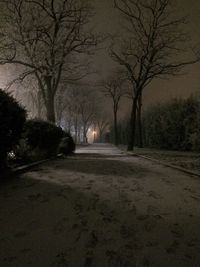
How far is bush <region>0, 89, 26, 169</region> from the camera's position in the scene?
783 centimetres

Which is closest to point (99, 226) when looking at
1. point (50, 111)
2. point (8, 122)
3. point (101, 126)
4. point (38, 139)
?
point (8, 122)

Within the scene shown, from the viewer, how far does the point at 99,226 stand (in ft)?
12.5

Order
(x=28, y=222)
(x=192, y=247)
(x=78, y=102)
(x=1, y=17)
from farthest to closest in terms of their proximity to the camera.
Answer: (x=78, y=102) < (x=1, y=17) < (x=28, y=222) < (x=192, y=247)

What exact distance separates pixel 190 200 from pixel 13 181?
13.3 ft

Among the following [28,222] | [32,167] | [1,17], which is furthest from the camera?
[1,17]

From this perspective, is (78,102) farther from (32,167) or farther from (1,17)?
(32,167)

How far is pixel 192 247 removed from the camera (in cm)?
307

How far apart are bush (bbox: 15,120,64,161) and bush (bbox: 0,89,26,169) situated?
3.35 metres

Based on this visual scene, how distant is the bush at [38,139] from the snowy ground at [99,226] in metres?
Answer: 6.48

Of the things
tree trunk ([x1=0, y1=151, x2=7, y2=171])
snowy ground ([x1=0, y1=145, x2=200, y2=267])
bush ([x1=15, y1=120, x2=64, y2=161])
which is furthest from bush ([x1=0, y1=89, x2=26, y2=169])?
bush ([x1=15, y1=120, x2=64, y2=161])

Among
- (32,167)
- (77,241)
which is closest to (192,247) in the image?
(77,241)

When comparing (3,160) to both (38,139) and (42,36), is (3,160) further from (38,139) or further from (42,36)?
(42,36)

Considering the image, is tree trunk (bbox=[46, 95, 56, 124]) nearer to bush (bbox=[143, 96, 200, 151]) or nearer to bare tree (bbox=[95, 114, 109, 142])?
bush (bbox=[143, 96, 200, 151])

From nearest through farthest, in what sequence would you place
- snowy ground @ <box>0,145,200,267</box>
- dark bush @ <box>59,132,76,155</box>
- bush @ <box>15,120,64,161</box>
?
1. snowy ground @ <box>0,145,200,267</box>
2. bush @ <box>15,120,64,161</box>
3. dark bush @ <box>59,132,76,155</box>
